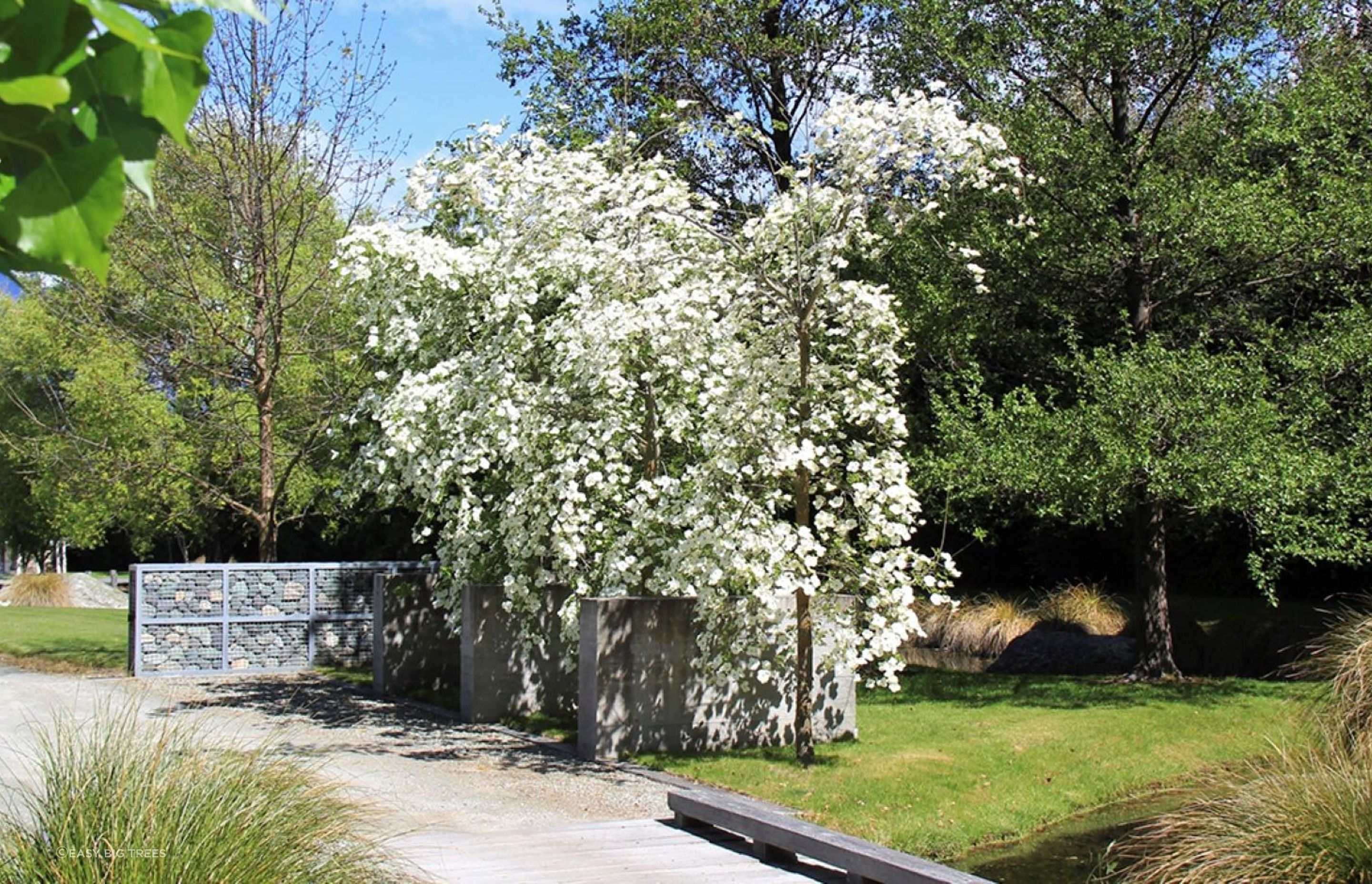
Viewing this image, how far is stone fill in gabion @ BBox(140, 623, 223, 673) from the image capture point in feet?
55.6

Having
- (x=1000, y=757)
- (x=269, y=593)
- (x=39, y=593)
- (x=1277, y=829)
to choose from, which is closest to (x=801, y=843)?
(x=1277, y=829)

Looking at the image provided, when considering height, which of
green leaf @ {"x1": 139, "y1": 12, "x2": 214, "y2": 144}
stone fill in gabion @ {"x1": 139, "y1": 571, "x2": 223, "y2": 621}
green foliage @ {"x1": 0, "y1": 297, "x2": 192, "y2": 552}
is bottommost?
stone fill in gabion @ {"x1": 139, "y1": 571, "x2": 223, "y2": 621}

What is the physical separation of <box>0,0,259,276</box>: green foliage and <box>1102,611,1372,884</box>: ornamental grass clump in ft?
19.0

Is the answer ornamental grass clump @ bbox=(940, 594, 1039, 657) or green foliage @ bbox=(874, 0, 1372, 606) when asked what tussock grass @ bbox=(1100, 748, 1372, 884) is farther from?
ornamental grass clump @ bbox=(940, 594, 1039, 657)

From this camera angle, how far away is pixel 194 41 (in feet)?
5.34

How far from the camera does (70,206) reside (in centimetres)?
165

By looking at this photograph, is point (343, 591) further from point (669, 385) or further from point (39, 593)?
point (39, 593)

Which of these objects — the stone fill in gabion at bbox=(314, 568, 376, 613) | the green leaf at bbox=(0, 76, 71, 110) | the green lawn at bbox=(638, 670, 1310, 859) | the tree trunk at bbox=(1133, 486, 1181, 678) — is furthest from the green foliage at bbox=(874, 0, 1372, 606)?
the green leaf at bbox=(0, 76, 71, 110)

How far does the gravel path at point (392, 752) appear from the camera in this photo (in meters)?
8.60

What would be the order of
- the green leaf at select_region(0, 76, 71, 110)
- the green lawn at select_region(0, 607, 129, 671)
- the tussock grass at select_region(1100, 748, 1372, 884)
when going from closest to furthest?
the green leaf at select_region(0, 76, 71, 110) < the tussock grass at select_region(1100, 748, 1372, 884) < the green lawn at select_region(0, 607, 129, 671)

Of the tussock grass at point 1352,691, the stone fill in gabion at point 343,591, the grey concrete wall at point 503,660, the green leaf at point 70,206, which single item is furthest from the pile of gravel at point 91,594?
the green leaf at point 70,206

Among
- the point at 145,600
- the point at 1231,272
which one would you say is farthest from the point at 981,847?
the point at 145,600

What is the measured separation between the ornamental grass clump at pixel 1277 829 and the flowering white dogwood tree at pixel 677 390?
9.17ft

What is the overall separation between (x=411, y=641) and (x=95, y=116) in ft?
46.3
